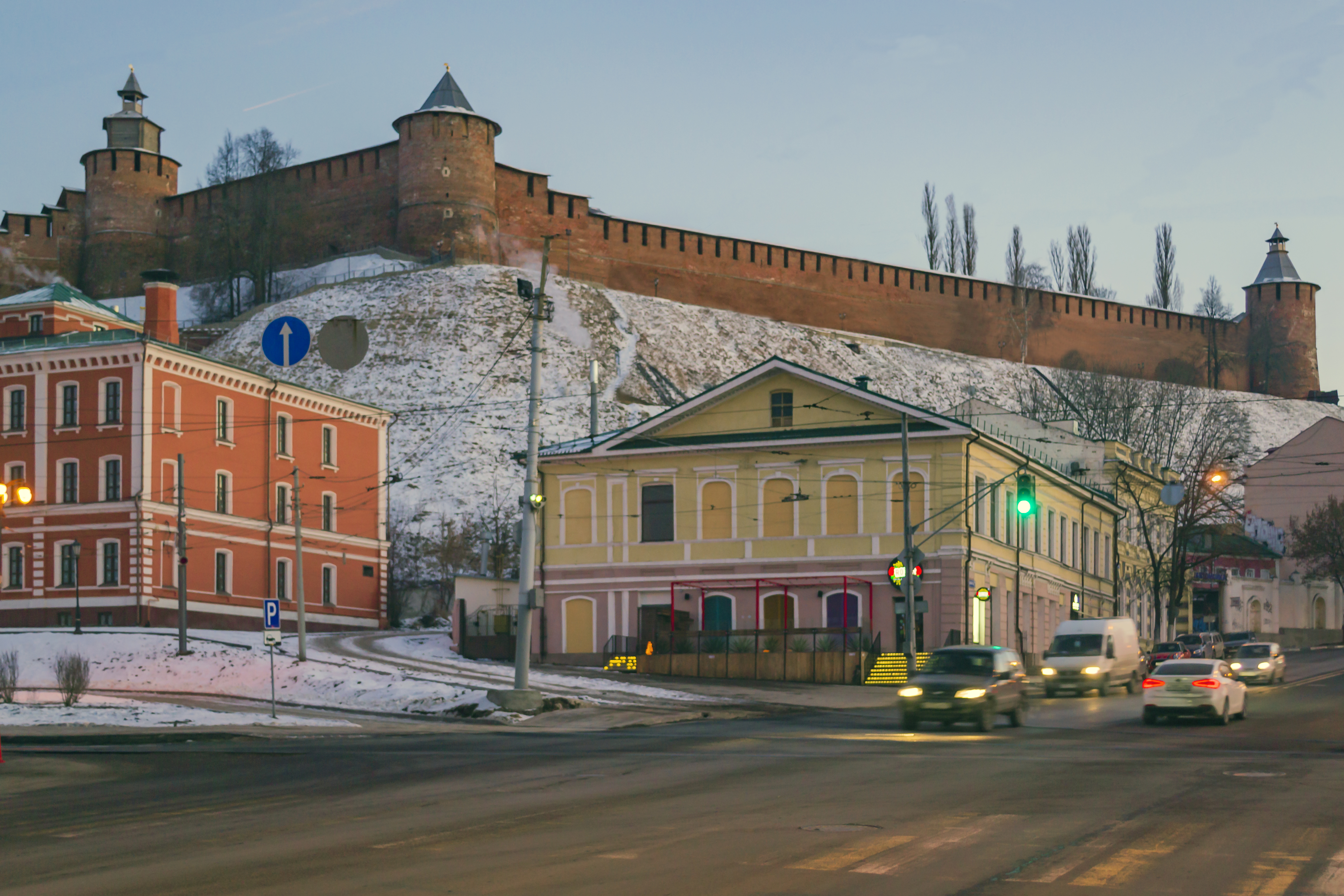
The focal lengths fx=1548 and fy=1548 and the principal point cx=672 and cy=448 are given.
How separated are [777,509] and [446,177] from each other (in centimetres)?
6237

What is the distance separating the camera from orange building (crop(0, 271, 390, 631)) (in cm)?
5600

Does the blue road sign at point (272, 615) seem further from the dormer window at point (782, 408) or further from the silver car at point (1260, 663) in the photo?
the silver car at point (1260, 663)

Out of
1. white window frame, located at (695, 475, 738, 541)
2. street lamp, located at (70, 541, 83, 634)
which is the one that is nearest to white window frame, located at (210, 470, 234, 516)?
street lamp, located at (70, 541, 83, 634)

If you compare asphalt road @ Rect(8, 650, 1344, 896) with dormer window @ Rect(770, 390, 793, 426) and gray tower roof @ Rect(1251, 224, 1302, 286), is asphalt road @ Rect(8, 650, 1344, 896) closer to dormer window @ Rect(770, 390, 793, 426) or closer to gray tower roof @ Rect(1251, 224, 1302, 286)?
dormer window @ Rect(770, 390, 793, 426)

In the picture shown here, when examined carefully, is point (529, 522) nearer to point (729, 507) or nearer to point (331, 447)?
point (729, 507)

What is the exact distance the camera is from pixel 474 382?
96.8 metres

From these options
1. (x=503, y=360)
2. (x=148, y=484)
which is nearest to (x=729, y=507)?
(x=148, y=484)

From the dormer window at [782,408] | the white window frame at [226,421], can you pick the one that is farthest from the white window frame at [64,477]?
the dormer window at [782,408]

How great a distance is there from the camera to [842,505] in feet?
160

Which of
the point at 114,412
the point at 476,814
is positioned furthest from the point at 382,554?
the point at 476,814

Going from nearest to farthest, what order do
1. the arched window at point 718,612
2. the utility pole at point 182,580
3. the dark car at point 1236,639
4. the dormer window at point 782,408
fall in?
the utility pole at point 182,580, the arched window at point 718,612, the dormer window at point 782,408, the dark car at point 1236,639

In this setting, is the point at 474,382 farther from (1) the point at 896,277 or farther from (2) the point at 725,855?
(2) the point at 725,855

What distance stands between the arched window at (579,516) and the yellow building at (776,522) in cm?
5

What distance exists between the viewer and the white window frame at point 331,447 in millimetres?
66000
